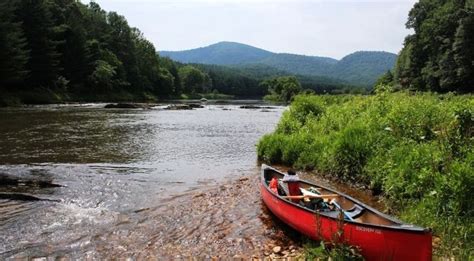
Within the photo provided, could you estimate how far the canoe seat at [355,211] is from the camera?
9633 mm

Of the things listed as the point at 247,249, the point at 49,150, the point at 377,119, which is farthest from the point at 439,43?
the point at 247,249

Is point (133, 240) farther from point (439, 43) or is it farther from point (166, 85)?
point (166, 85)

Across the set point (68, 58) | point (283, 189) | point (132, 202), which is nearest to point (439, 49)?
point (68, 58)

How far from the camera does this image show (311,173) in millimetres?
17594

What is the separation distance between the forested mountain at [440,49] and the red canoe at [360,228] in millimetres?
63618

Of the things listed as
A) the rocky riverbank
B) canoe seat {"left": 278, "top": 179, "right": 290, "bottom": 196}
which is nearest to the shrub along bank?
canoe seat {"left": 278, "top": 179, "right": 290, "bottom": 196}

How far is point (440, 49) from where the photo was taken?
74.8 meters

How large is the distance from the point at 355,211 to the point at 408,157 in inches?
112

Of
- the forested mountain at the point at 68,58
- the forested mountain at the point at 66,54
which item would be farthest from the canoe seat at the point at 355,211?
the forested mountain at the point at 66,54

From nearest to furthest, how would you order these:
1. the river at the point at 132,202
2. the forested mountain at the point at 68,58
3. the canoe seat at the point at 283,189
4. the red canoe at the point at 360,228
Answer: the red canoe at the point at 360,228 < the river at the point at 132,202 < the canoe seat at the point at 283,189 < the forested mountain at the point at 68,58

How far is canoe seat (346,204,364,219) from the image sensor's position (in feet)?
31.6

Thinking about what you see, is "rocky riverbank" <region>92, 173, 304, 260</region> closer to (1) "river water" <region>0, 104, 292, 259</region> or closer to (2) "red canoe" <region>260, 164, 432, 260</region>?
(1) "river water" <region>0, 104, 292, 259</region>

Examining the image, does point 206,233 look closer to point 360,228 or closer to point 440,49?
point 360,228

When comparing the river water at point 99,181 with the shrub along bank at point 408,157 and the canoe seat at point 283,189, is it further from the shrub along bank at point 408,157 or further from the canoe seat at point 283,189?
the shrub along bank at point 408,157
